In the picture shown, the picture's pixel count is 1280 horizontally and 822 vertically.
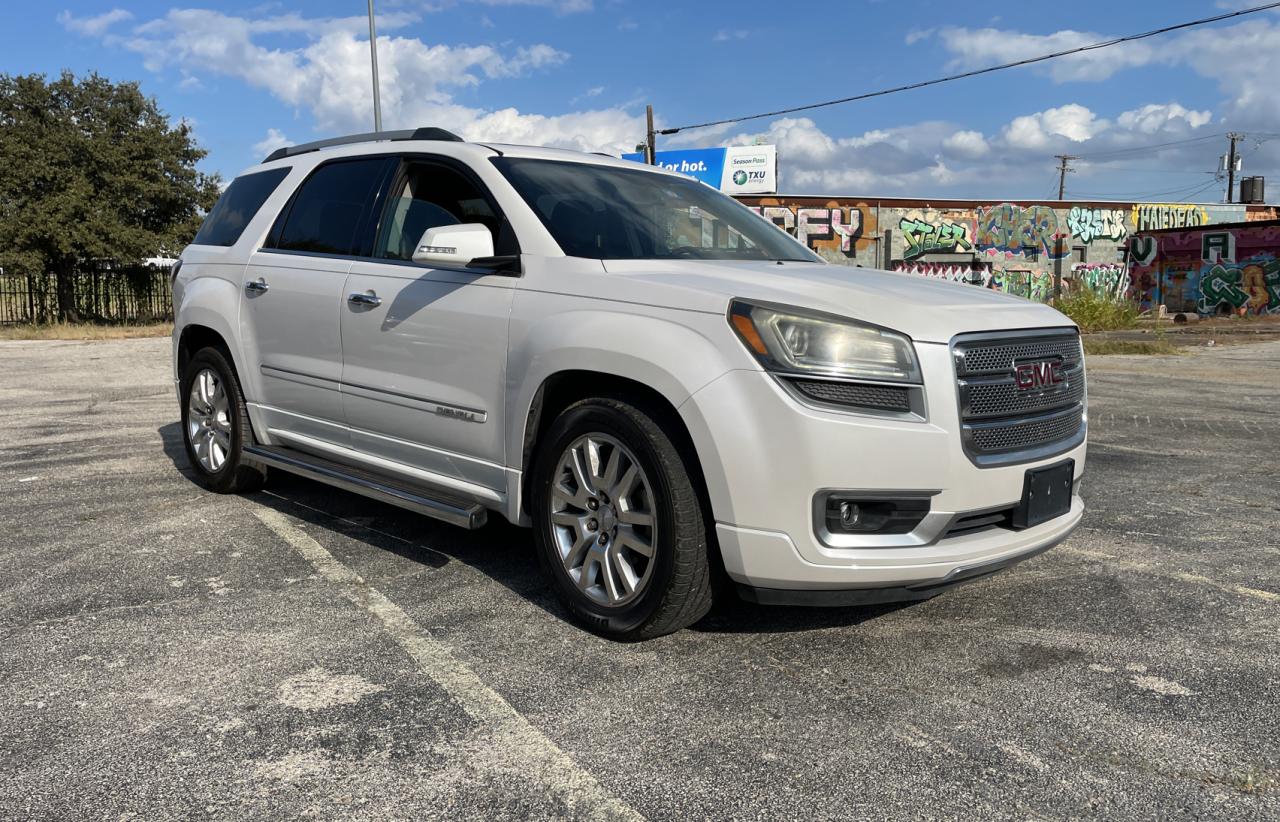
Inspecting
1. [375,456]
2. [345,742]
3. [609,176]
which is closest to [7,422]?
[375,456]

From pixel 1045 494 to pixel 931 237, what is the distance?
44.9 meters

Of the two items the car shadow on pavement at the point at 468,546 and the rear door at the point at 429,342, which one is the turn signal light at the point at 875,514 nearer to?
the car shadow on pavement at the point at 468,546

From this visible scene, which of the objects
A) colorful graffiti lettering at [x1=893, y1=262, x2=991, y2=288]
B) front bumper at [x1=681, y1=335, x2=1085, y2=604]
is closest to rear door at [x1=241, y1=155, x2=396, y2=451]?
front bumper at [x1=681, y1=335, x2=1085, y2=604]

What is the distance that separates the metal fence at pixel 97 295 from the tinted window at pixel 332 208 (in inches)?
863

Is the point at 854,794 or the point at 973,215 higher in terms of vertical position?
the point at 973,215

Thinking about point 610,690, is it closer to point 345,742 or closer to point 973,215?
point 345,742

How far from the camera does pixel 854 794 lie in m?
2.45

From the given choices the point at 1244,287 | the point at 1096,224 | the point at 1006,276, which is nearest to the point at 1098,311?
the point at 1244,287

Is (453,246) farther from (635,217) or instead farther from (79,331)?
(79,331)

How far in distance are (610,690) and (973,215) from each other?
154 feet

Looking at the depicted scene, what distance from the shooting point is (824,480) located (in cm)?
296

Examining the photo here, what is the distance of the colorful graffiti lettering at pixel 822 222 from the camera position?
147ft

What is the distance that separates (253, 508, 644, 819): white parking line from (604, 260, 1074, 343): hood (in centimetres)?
140

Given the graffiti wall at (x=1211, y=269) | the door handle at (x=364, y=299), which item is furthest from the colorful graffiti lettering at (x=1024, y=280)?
the door handle at (x=364, y=299)
